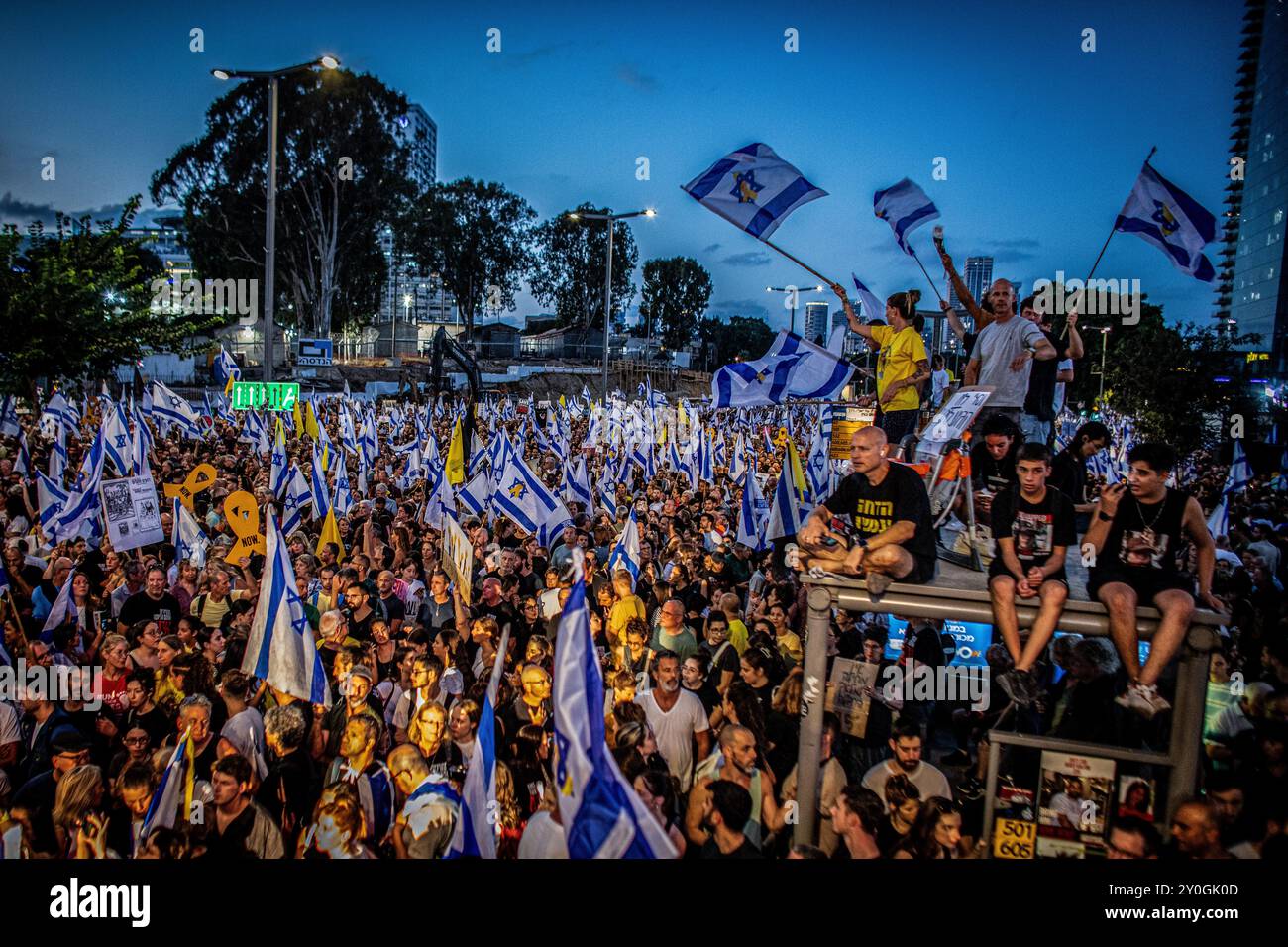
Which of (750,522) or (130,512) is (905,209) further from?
(130,512)

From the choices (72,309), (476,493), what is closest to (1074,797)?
(476,493)

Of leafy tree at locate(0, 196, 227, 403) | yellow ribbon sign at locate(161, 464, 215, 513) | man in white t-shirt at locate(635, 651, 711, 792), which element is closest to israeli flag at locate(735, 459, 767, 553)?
man in white t-shirt at locate(635, 651, 711, 792)

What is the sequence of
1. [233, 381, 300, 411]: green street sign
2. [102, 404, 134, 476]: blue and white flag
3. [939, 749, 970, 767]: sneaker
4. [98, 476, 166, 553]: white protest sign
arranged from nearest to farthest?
1. [939, 749, 970, 767]: sneaker
2. [98, 476, 166, 553]: white protest sign
3. [102, 404, 134, 476]: blue and white flag
4. [233, 381, 300, 411]: green street sign

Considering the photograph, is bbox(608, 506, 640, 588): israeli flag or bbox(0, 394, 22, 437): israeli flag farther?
bbox(0, 394, 22, 437): israeli flag

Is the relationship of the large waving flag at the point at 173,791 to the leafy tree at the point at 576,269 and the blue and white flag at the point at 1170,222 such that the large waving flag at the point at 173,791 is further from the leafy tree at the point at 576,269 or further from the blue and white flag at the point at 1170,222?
the leafy tree at the point at 576,269

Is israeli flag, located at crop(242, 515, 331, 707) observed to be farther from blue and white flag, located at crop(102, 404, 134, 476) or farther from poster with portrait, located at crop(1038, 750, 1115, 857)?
blue and white flag, located at crop(102, 404, 134, 476)

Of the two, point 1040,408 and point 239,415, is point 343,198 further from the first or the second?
point 1040,408

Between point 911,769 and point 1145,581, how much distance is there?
1600 mm

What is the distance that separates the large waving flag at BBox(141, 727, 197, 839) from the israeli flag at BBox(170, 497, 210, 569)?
501cm

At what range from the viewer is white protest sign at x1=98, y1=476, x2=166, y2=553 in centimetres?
815

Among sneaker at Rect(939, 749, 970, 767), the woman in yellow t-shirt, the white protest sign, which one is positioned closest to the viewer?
sneaker at Rect(939, 749, 970, 767)

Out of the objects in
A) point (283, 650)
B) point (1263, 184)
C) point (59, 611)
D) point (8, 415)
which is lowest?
point (59, 611)

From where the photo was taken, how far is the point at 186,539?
29.8 feet
